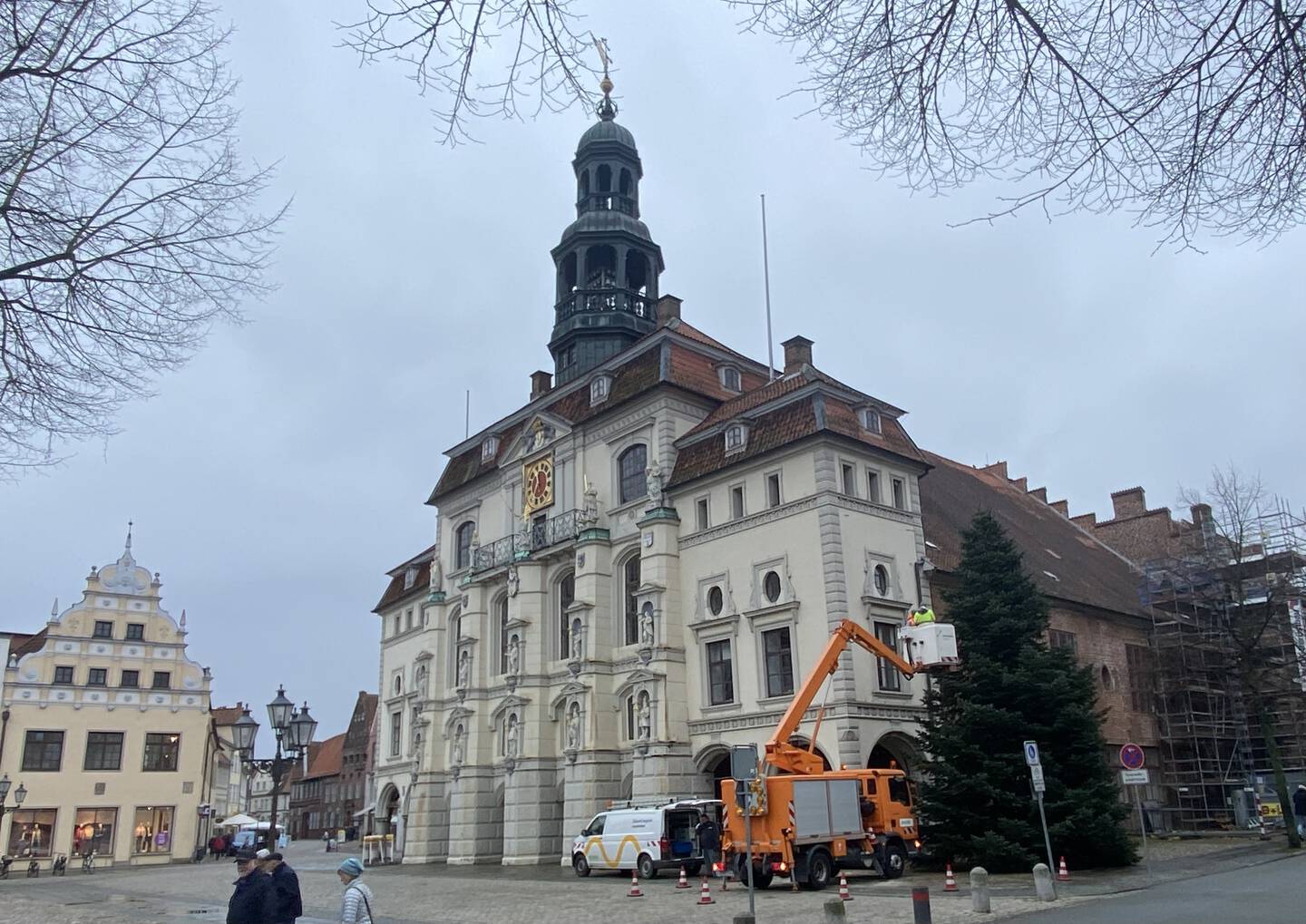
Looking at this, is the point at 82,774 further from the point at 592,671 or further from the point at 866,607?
the point at 866,607

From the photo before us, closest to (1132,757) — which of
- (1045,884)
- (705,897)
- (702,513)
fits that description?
(1045,884)

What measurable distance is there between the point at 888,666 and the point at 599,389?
1524cm

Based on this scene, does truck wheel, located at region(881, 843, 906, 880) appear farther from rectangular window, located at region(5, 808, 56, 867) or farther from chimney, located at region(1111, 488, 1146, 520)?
rectangular window, located at region(5, 808, 56, 867)

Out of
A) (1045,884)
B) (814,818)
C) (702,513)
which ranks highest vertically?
(702,513)

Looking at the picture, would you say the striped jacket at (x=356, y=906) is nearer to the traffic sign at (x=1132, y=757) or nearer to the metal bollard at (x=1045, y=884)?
the metal bollard at (x=1045, y=884)

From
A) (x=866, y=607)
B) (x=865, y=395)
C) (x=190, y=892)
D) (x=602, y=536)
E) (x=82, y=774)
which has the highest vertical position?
(x=865, y=395)

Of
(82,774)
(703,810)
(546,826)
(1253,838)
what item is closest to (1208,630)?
(1253,838)

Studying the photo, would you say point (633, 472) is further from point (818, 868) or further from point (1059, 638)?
point (818, 868)

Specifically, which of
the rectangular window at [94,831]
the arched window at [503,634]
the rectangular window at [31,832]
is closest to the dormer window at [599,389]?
the arched window at [503,634]

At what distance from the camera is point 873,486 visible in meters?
32.5

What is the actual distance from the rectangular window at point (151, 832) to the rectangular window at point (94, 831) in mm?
1025

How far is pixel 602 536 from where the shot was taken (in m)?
37.1

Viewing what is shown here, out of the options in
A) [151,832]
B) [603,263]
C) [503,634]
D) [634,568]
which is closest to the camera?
[634,568]

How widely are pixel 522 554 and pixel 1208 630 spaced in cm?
2567
